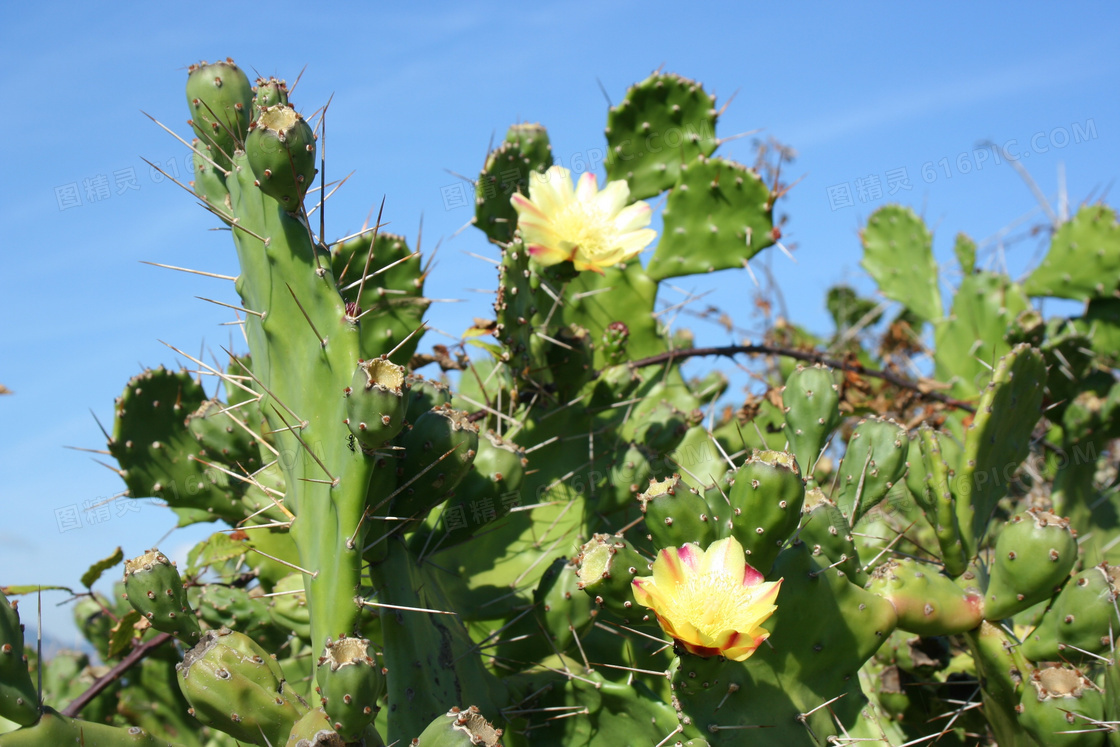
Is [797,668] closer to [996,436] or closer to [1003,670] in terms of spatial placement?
[1003,670]

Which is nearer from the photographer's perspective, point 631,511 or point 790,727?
point 790,727

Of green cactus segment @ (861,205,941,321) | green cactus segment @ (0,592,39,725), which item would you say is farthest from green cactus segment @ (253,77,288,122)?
green cactus segment @ (861,205,941,321)

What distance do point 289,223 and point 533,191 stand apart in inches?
28.9

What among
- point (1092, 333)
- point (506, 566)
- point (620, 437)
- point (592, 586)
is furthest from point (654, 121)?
point (1092, 333)

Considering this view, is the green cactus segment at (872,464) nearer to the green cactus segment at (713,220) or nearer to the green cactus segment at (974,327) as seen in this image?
the green cactus segment at (713,220)

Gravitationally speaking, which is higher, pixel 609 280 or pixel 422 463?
pixel 609 280

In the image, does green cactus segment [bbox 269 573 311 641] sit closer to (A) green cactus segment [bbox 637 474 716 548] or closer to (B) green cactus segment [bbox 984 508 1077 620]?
(A) green cactus segment [bbox 637 474 716 548]

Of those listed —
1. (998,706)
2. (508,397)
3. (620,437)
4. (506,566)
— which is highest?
(508,397)

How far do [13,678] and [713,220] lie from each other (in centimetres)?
215

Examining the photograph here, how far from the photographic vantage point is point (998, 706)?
1.85m

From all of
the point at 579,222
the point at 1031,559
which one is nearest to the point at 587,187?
the point at 579,222

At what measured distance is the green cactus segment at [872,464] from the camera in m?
1.89

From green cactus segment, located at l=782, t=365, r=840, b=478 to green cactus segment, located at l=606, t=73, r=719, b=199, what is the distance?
1032mm

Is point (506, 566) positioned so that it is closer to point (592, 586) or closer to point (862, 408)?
point (592, 586)
